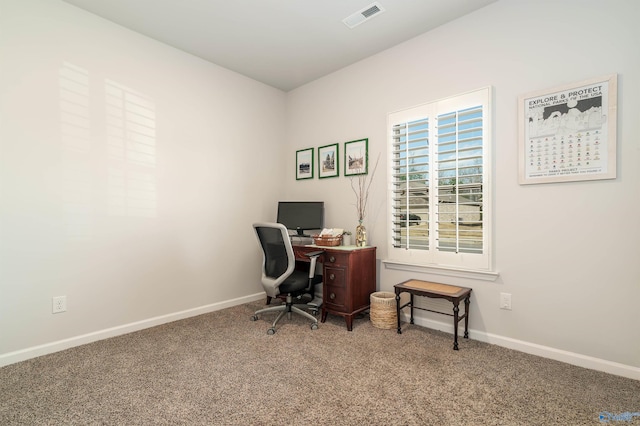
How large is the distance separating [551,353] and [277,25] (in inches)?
141

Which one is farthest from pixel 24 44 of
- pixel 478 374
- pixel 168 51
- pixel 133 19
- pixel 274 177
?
pixel 478 374

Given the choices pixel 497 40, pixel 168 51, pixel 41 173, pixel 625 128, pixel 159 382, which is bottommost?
pixel 159 382

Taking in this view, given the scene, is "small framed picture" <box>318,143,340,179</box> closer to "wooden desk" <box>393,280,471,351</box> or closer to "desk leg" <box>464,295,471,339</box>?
"wooden desk" <box>393,280,471,351</box>

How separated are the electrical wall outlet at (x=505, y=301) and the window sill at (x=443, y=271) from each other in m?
0.14

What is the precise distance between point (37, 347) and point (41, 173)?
1.37 metres

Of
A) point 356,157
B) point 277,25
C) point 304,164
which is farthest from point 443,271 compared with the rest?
point 277,25

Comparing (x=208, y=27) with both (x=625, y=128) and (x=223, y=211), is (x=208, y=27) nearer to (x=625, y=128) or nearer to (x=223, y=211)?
(x=223, y=211)

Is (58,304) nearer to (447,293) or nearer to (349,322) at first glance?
(349,322)

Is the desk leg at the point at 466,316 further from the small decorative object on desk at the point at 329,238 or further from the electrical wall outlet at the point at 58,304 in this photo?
the electrical wall outlet at the point at 58,304

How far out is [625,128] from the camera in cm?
203

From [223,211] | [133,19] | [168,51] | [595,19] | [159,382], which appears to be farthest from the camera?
[223,211]

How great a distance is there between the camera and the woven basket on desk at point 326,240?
327 cm

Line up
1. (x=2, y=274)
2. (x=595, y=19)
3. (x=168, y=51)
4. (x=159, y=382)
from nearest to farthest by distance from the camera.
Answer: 1. (x=159, y=382)
2. (x=595, y=19)
3. (x=2, y=274)
4. (x=168, y=51)

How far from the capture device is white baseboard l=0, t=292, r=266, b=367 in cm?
232
